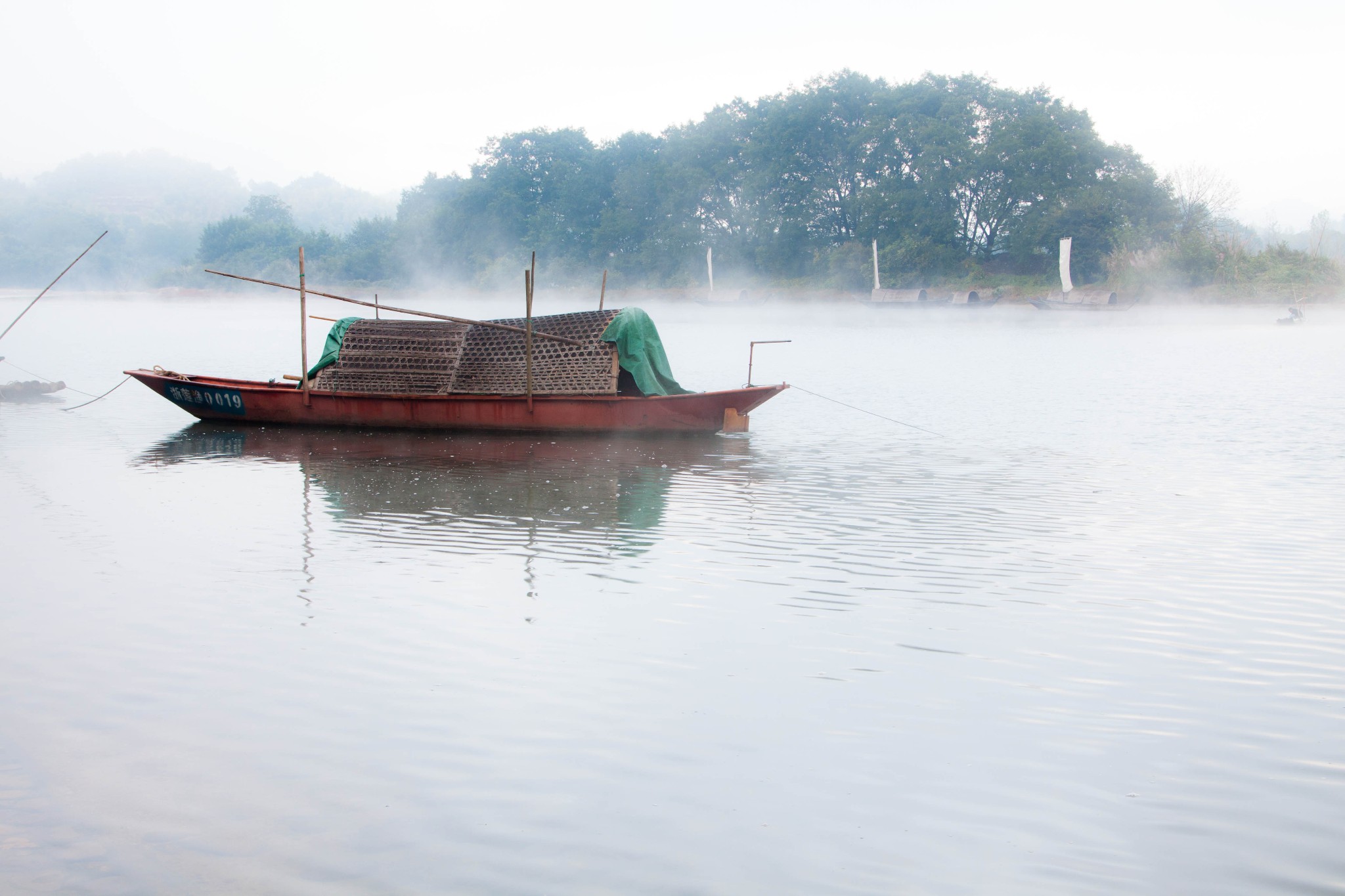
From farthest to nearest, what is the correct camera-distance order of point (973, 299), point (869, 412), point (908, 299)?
point (908, 299) → point (973, 299) → point (869, 412)

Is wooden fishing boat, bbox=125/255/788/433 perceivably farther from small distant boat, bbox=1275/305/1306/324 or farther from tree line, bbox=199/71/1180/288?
tree line, bbox=199/71/1180/288

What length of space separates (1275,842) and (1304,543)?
17.7 feet

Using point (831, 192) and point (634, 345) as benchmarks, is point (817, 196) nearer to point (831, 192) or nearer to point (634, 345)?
point (831, 192)

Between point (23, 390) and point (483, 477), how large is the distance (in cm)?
1276

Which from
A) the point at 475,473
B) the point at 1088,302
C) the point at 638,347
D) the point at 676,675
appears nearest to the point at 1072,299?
the point at 1088,302

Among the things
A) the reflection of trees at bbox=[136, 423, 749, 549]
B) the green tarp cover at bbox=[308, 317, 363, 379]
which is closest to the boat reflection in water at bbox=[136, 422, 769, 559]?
the reflection of trees at bbox=[136, 423, 749, 549]

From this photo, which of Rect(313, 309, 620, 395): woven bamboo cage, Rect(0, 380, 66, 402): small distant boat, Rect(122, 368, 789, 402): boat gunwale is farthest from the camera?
Rect(0, 380, 66, 402): small distant boat

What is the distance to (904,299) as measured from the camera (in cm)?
5403

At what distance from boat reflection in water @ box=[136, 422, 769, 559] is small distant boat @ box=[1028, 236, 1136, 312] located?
117ft

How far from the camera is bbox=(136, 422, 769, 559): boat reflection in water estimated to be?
30.7 ft

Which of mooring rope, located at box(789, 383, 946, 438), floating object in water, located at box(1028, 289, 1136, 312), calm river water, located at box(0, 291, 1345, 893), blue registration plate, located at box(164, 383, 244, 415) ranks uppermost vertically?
floating object in water, located at box(1028, 289, 1136, 312)

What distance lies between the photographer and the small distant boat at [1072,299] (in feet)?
152

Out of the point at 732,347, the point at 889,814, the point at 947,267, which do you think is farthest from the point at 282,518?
the point at 947,267

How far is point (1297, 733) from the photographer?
16.2ft
